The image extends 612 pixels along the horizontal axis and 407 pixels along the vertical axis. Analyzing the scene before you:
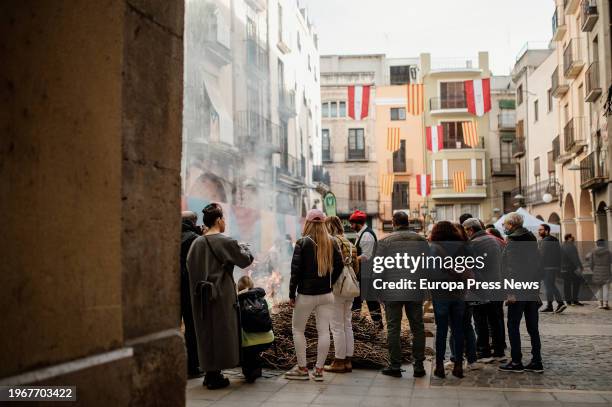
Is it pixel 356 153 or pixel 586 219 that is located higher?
pixel 356 153

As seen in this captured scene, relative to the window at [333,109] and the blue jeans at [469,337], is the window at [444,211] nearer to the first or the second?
the window at [333,109]

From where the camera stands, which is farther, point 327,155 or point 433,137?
point 327,155

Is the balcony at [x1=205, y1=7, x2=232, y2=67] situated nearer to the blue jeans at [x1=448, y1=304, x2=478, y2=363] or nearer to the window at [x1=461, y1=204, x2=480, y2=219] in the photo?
the blue jeans at [x1=448, y1=304, x2=478, y2=363]

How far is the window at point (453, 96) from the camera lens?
163 feet

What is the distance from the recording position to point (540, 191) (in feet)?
117

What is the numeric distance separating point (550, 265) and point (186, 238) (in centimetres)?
938

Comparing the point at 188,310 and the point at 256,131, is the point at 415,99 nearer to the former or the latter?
the point at 256,131

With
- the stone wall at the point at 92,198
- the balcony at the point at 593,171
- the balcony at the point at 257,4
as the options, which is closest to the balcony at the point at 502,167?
the balcony at the point at 593,171

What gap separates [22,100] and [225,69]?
1213 cm

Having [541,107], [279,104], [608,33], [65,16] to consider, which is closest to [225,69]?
[279,104]

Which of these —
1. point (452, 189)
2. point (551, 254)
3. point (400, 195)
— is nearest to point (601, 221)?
point (551, 254)

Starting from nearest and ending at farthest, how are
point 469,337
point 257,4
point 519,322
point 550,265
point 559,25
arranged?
point 519,322, point 469,337, point 550,265, point 257,4, point 559,25

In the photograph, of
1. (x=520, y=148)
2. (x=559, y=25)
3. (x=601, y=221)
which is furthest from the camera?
(x=520, y=148)

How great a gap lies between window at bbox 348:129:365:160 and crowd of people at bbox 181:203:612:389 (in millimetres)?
42244
